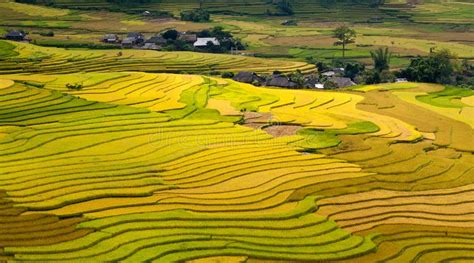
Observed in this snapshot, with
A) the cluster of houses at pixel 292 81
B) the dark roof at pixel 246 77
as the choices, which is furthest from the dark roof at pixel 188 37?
the dark roof at pixel 246 77

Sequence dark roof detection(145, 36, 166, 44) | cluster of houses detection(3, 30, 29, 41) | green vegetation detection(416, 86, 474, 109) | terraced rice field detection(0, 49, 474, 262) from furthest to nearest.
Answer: dark roof detection(145, 36, 166, 44)
cluster of houses detection(3, 30, 29, 41)
green vegetation detection(416, 86, 474, 109)
terraced rice field detection(0, 49, 474, 262)

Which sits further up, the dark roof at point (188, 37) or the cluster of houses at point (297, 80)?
the dark roof at point (188, 37)

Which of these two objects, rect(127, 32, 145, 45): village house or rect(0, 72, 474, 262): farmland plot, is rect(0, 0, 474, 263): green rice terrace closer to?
rect(0, 72, 474, 262): farmland plot

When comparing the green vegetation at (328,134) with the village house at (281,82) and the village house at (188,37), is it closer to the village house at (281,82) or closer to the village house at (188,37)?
the village house at (281,82)

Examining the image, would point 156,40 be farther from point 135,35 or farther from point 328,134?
point 328,134

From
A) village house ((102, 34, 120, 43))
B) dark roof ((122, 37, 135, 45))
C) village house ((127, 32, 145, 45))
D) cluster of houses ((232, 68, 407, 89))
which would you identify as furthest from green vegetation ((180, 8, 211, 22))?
cluster of houses ((232, 68, 407, 89))

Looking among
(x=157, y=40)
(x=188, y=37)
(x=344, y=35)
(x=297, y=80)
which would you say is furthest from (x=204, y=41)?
(x=297, y=80)
